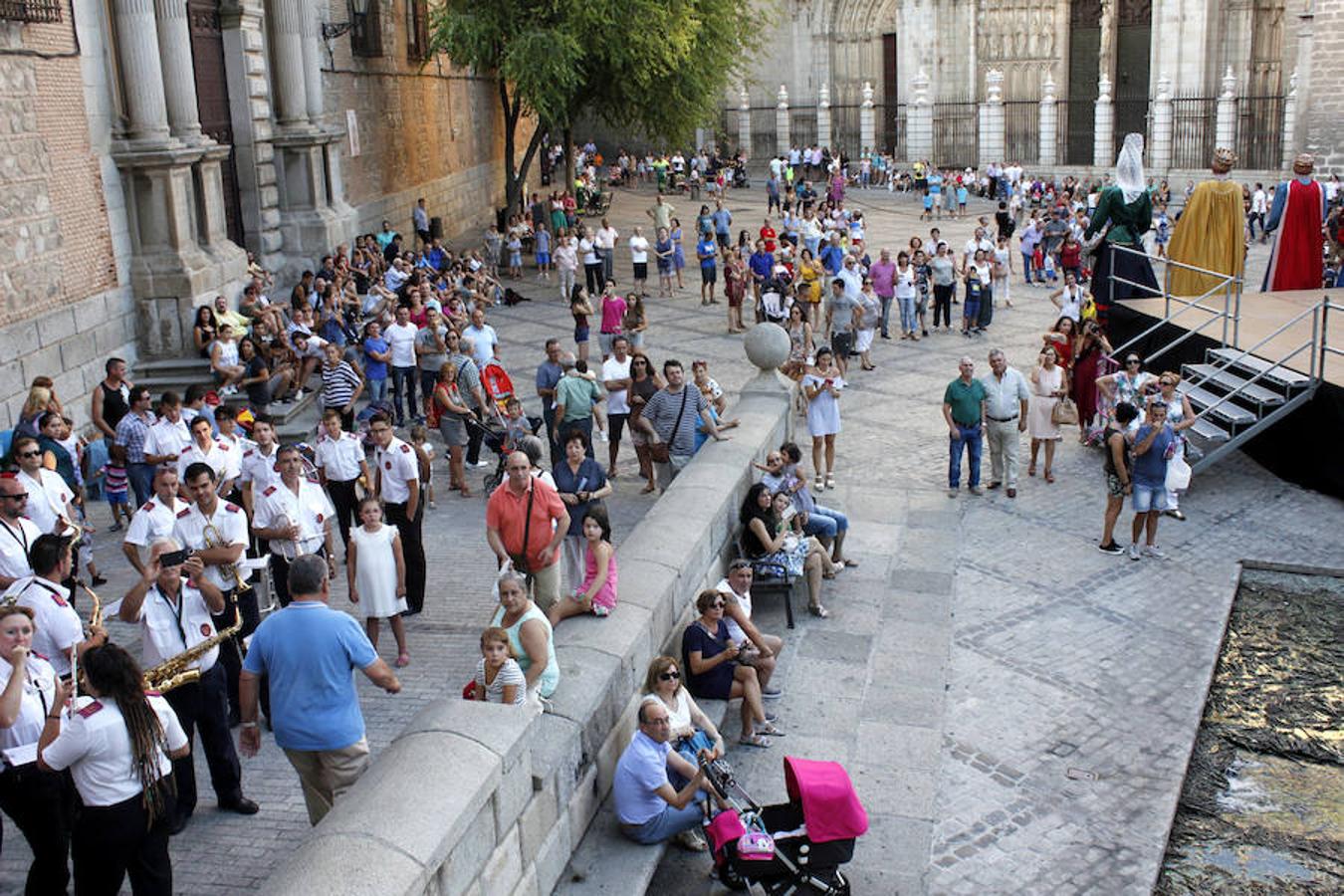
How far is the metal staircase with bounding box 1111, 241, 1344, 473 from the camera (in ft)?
45.7

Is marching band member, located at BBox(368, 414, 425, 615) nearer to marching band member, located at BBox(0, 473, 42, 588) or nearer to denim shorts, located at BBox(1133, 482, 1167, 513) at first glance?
marching band member, located at BBox(0, 473, 42, 588)

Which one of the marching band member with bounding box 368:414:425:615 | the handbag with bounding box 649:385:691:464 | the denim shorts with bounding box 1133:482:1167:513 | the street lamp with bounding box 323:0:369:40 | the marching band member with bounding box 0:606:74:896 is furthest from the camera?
the street lamp with bounding box 323:0:369:40

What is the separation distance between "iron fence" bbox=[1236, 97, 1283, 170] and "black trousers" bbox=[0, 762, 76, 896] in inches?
1440

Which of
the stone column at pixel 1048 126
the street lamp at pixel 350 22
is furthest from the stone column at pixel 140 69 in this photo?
the stone column at pixel 1048 126

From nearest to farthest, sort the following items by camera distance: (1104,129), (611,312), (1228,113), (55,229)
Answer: (55,229) < (611,312) < (1228,113) < (1104,129)

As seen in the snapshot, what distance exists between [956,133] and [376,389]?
3435cm

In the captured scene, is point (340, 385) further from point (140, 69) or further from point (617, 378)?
point (140, 69)

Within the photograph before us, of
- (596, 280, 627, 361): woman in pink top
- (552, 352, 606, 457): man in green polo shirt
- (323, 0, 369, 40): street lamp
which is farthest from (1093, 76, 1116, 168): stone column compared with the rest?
(552, 352, 606, 457): man in green polo shirt

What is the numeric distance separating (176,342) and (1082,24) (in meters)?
36.6

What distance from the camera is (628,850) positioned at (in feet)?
23.5

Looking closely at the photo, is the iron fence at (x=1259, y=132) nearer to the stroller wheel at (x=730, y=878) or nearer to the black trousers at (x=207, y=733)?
the stroller wheel at (x=730, y=878)

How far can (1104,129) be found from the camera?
3988 centimetres

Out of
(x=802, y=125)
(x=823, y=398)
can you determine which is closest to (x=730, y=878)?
(x=823, y=398)

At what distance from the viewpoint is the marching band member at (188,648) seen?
7.12m
